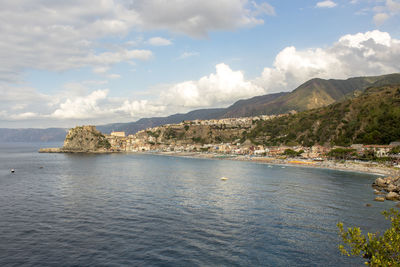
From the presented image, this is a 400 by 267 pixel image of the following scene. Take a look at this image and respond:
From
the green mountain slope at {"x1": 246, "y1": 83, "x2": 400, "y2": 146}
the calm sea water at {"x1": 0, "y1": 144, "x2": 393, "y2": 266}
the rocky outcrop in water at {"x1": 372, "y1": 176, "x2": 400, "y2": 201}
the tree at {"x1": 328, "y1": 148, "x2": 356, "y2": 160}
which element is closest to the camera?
the calm sea water at {"x1": 0, "y1": 144, "x2": 393, "y2": 266}

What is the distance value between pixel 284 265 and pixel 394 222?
11.1 metres

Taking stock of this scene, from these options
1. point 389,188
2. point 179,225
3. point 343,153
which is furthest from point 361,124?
point 179,225

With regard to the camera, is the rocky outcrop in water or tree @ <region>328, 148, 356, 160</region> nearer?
the rocky outcrop in water

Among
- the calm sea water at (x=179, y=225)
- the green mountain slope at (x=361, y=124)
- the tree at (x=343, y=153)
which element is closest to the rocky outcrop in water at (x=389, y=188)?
the calm sea water at (x=179, y=225)

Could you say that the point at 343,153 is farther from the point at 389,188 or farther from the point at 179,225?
the point at 179,225

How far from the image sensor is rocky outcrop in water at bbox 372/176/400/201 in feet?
176

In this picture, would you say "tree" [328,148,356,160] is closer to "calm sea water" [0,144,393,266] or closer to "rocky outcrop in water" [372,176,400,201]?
"rocky outcrop in water" [372,176,400,201]

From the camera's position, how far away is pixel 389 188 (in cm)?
6128

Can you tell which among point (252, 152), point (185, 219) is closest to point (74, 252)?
point (185, 219)

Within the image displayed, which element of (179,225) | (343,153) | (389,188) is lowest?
(389,188)

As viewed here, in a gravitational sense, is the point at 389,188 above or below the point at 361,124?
below

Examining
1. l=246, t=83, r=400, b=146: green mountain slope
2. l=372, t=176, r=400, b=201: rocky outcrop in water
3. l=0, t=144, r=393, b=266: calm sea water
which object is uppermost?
l=246, t=83, r=400, b=146: green mountain slope

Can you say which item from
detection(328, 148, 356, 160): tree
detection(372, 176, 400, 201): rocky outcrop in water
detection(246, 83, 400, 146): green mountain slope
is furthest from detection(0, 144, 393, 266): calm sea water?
detection(246, 83, 400, 146): green mountain slope

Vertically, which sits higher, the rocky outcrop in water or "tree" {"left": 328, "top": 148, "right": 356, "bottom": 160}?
"tree" {"left": 328, "top": 148, "right": 356, "bottom": 160}
